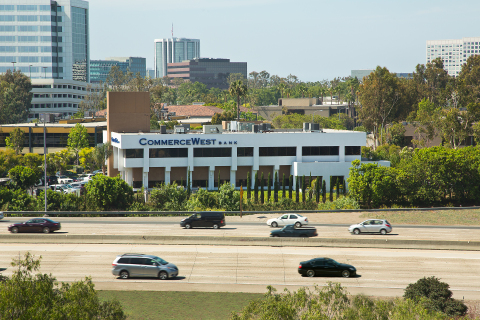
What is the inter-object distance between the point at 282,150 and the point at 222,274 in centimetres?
4607

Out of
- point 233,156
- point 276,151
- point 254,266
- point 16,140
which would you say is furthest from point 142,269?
point 16,140

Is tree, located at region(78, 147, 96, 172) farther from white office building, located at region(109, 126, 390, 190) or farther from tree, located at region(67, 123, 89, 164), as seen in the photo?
white office building, located at region(109, 126, 390, 190)

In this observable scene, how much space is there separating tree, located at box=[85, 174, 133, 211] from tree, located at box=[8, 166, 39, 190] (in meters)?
10.6

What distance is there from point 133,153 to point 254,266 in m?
43.2

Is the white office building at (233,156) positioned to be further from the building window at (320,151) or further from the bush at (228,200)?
the bush at (228,200)

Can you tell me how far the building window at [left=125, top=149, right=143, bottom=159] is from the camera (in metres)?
75.9

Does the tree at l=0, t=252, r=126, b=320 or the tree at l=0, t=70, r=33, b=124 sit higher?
the tree at l=0, t=70, r=33, b=124

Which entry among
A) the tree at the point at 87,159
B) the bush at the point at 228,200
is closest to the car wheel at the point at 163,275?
the bush at the point at 228,200

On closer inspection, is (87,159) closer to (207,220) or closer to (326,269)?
(207,220)

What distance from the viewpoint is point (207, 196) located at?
64312 mm

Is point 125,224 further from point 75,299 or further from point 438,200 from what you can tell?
point 438,200

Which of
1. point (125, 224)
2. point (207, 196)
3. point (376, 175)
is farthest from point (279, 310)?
point (376, 175)

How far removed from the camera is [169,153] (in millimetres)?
77500

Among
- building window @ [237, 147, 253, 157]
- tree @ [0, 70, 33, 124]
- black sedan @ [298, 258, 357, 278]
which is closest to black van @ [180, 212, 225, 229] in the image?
black sedan @ [298, 258, 357, 278]
